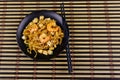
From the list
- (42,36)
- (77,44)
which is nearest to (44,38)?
(42,36)

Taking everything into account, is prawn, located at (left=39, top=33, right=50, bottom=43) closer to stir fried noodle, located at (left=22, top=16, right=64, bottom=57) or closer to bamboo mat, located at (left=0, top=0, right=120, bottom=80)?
stir fried noodle, located at (left=22, top=16, right=64, bottom=57)

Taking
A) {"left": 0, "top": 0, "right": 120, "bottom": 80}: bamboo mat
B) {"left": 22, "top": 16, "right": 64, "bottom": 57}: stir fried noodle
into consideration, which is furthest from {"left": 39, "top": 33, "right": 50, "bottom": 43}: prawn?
{"left": 0, "top": 0, "right": 120, "bottom": 80}: bamboo mat

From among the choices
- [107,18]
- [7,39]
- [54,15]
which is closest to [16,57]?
[7,39]

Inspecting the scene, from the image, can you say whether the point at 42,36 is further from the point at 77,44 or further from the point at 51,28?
the point at 77,44

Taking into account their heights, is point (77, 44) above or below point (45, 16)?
below

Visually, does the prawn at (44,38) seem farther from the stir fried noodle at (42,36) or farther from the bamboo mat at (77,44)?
the bamboo mat at (77,44)

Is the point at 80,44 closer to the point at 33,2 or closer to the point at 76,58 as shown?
the point at 76,58
